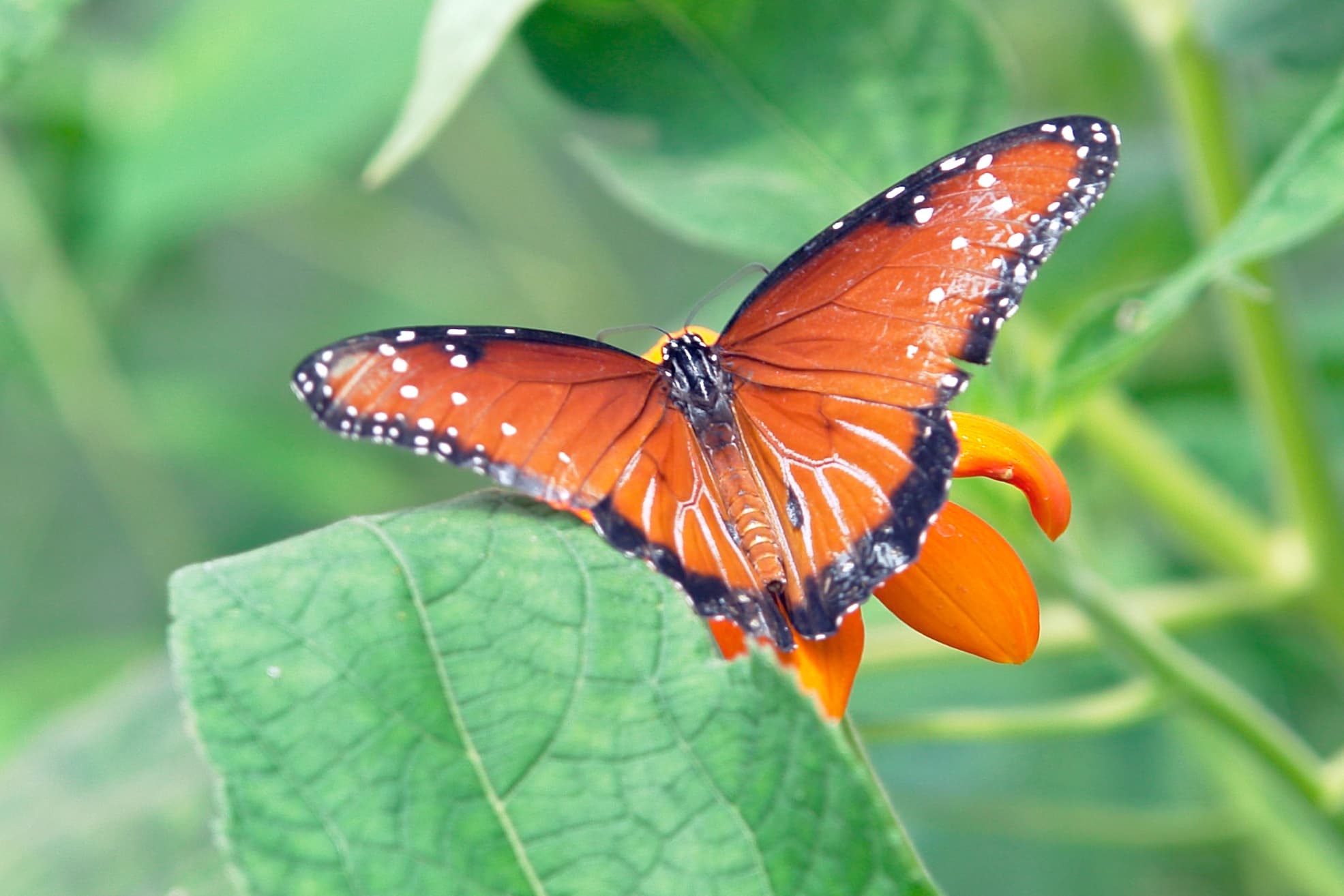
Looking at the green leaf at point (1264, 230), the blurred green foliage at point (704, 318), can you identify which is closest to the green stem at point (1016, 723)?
the blurred green foliage at point (704, 318)

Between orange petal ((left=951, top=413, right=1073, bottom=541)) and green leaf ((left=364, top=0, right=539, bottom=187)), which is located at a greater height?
green leaf ((left=364, top=0, right=539, bottom=187))

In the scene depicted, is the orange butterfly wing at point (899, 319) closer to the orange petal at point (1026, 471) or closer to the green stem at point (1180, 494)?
the orange petal at point (1026, 471)

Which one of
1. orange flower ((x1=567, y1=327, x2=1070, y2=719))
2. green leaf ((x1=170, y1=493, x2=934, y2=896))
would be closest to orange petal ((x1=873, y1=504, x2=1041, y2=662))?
orange flower ((x1=567, y1=327, x2=1070, y2=719))

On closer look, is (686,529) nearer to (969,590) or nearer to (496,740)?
(969,590)

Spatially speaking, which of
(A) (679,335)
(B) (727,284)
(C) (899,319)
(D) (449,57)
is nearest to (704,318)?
(B) (727,284)

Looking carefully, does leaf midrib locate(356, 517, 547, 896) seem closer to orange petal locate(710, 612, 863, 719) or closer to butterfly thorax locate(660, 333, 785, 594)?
Answer: orange petal locate(710, 612, 863, 719)

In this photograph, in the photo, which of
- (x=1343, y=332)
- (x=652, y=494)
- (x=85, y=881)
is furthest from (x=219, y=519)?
(x=1343, y=332)
